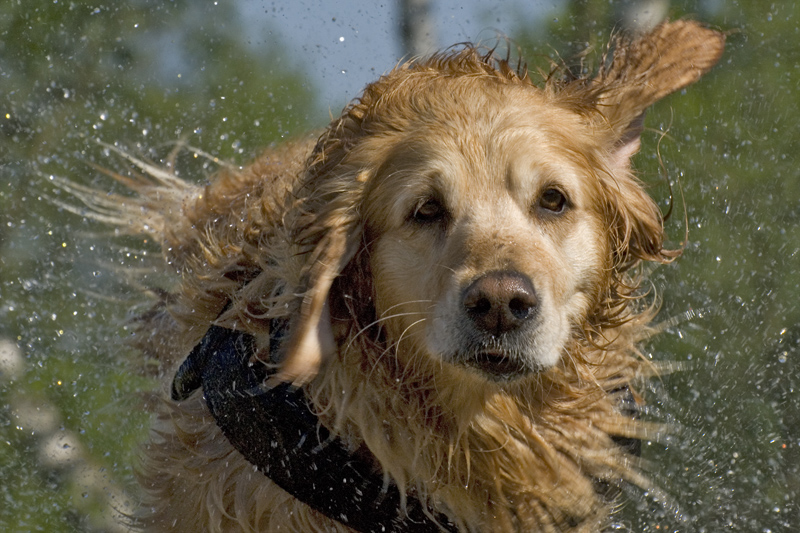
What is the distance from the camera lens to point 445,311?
2.42m

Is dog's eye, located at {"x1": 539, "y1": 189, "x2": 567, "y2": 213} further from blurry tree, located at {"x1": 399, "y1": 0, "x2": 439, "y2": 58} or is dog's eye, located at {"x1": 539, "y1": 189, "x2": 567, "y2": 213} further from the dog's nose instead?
blurry tree, located at {"x1": 399, "y1": 0, "x2": 439, "y2": 58}

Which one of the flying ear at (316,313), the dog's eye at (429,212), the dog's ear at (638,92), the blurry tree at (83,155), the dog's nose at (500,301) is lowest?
the blurry tree at (83,155)

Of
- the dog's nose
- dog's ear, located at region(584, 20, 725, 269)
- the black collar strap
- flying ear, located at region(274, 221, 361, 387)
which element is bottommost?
the black collar strap

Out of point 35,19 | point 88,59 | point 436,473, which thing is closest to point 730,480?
point 436,473

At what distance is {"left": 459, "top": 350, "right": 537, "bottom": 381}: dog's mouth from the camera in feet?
8.05

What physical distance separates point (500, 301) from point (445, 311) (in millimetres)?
173

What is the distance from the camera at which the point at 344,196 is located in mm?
2635

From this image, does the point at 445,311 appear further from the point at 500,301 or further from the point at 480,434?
the point at 480,434

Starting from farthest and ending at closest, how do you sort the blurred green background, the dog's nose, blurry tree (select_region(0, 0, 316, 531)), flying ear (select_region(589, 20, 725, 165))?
blurry tree (select_region(0, 0, 316, 531)) < the blurred green background < flying ear (select_region(589, 20, 725, 165)) < the dog's nose

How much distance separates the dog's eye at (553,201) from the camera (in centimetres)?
261

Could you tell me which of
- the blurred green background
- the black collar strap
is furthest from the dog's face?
the blurred green background

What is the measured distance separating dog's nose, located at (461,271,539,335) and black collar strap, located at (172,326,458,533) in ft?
2.06

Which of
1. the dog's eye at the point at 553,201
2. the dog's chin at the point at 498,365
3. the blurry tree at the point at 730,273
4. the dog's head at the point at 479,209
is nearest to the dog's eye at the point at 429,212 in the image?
the dog's head at the point at 479,209

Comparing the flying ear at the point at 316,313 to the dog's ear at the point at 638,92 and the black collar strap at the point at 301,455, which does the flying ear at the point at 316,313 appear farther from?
the dog's ear at the point at 638,92
